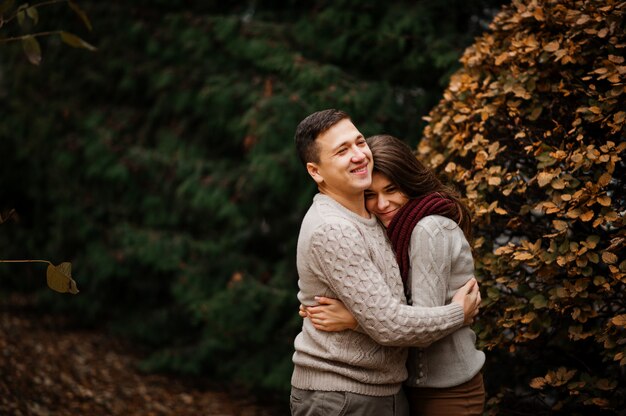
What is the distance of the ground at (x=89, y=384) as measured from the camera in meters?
4.73

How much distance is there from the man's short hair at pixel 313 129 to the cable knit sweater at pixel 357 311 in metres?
0.18

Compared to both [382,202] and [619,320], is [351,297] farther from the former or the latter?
[619,320]

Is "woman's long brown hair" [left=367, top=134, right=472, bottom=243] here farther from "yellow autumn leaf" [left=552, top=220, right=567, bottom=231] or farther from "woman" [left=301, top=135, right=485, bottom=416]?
"yellow autumn leaf" [left=552, top=220, right=567, bottom=231]

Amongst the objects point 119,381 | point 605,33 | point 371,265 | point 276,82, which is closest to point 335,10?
point 276,82

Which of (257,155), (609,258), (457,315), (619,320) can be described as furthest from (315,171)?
(257,155)

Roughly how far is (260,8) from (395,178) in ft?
12.7

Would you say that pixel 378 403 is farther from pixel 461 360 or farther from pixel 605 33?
pixel 605 33

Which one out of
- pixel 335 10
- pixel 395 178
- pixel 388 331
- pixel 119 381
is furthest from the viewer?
pixel 119 381

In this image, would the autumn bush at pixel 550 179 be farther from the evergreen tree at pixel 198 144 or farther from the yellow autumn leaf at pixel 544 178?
the evergreen tree at pixel 198 144

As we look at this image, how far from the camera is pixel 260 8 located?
19.4 ft

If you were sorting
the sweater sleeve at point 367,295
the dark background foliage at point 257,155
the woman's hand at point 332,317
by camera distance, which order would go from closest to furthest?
the sweater sleeve at point 367,295 → the woman's hand at point 332,317 → the dark background foliage at point 257,155

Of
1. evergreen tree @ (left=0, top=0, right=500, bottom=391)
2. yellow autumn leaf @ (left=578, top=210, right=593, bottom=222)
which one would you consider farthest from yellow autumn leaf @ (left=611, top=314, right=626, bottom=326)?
evergreen tree @ (left=0, top=0, right=500, bottom=391)

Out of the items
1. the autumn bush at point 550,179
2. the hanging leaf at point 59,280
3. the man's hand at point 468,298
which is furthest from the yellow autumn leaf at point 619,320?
the hanging leaf at point 59,280

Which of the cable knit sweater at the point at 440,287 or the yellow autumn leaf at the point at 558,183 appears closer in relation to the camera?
the cable knit sweater at the point at 440,287
